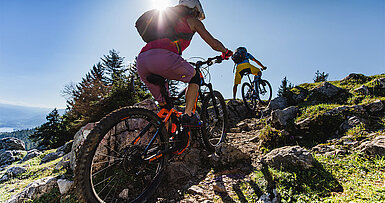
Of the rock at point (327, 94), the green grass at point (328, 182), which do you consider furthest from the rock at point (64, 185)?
the rock at point (327, 94)

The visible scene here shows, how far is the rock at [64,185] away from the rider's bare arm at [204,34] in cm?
327

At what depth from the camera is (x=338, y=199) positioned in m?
1.67

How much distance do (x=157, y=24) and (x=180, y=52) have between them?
0.51m

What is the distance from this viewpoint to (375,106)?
10.7ft

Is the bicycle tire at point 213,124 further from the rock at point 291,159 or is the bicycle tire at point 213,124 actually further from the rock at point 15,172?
the rock at point 15,172

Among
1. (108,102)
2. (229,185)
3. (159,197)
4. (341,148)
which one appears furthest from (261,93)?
(108,102)

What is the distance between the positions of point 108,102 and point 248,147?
26.8ft

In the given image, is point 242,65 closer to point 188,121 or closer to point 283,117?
point 283,117

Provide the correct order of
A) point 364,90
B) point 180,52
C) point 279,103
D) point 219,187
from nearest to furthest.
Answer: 1. point 219,187
2. point 180,52
3. point 364,90
4. point 279,103

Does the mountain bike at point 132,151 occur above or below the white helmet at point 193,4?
below

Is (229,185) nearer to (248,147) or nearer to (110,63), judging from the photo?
(248,147)

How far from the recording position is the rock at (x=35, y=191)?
2725 mm

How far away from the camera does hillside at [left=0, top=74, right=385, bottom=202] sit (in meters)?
1.93

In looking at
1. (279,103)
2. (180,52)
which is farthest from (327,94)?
(180,52)
